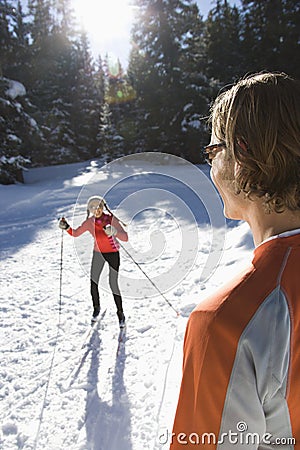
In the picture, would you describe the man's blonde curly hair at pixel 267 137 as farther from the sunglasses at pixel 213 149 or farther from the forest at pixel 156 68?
the forest at pixel 156 68

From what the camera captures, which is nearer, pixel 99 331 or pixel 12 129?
pixel 99 331

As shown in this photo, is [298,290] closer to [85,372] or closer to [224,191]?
[224,191]

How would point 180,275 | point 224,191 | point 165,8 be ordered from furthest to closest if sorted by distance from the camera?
1. point 165,8
2. point 180,275
3. point 224,191

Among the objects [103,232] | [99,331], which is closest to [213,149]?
[103,232]

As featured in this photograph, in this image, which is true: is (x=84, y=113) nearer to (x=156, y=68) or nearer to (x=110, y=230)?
(x=156, y=68)

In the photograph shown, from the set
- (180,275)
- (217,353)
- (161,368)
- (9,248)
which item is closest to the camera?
→ (217,353)

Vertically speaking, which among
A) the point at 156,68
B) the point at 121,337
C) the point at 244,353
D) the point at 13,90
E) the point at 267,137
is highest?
the point at 156,68

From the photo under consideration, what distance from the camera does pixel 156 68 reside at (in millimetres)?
23812

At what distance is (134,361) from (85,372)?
562 mm

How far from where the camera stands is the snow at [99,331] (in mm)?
2908

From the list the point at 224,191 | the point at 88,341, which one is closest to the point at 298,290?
the point at 224,191

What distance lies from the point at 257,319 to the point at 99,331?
12.8ft

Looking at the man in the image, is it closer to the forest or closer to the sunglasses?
the sunglasses

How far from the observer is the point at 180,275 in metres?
6.14
